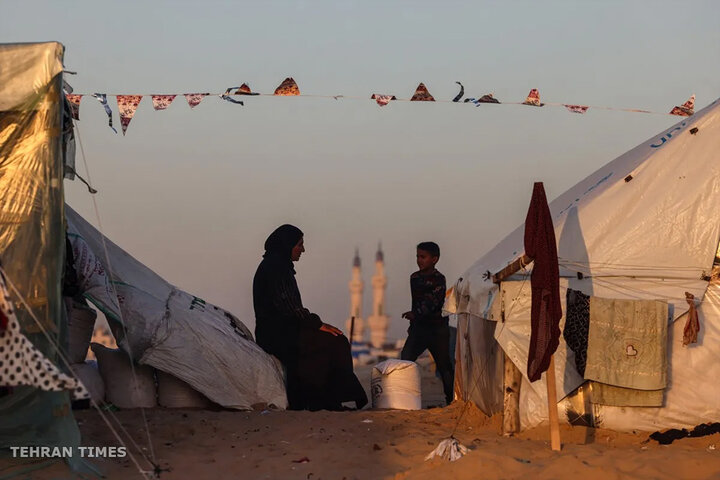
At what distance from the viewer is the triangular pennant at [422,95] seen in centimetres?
926

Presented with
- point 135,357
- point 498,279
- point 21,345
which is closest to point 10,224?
point 21,345

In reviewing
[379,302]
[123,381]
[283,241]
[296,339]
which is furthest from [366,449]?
[379,302]

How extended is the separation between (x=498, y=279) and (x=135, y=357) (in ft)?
10.3

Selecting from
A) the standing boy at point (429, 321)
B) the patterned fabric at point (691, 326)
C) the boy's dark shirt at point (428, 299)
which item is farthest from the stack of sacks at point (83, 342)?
the patterned fabric at point (691, 326)

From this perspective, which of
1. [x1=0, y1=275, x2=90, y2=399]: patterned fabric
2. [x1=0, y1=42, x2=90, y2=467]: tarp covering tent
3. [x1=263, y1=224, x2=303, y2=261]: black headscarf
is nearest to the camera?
[x1=0, y1=275, x2=90, y2=399]: patterned fabric

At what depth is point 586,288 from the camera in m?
7.66

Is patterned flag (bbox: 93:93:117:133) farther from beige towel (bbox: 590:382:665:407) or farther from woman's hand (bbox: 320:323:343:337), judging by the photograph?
beige towel (bbox: 590:382:665:407)

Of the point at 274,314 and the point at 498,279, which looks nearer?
the point at 498,279

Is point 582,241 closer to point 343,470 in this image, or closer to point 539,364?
point 539,364

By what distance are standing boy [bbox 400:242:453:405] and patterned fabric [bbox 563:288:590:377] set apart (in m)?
2.64

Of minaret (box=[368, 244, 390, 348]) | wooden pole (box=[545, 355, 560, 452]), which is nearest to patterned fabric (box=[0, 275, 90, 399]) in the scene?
wooden pole (box=[545, 355, 560, 452])

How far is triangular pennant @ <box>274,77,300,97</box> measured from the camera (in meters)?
9.12

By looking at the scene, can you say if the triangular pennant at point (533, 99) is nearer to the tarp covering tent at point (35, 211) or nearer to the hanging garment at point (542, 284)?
the hanging garment at point (542, 284)

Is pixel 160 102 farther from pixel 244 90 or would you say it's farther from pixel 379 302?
pixel 379 302
